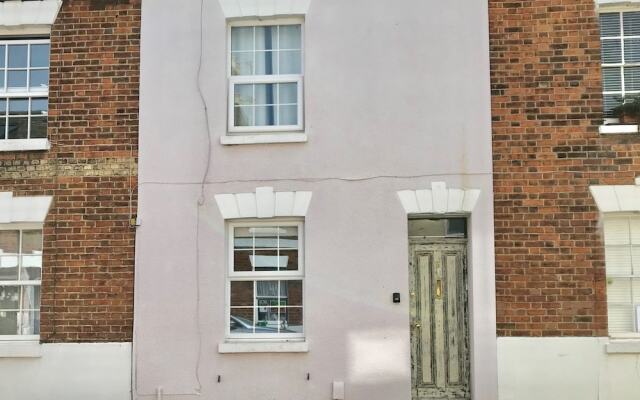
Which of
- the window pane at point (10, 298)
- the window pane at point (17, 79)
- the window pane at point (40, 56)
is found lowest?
the window pane at point (10, 298)

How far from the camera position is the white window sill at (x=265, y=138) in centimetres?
932

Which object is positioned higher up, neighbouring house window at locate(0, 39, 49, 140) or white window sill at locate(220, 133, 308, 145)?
neighbouring house window at locate(0, 39, 49, 140)

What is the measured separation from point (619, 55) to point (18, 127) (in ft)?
27.0

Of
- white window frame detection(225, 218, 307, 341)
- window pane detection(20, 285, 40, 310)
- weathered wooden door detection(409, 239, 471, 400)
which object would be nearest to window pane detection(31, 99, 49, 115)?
window pane detection(20, 285, 40, 310)

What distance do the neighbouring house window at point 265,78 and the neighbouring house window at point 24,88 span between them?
2.69 m

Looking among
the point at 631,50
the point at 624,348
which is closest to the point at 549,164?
the point at 631,50

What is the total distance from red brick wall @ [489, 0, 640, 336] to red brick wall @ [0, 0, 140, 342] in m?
4.89

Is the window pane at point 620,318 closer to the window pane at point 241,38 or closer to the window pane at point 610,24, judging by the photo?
the window pane at point 610,24

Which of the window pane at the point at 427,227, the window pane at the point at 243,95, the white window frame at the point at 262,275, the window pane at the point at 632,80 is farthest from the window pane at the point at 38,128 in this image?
the window pane at the point at 632,80

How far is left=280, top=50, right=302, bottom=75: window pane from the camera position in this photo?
972 cm

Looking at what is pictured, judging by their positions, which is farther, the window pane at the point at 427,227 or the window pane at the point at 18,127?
the window pane at the point at 18,127

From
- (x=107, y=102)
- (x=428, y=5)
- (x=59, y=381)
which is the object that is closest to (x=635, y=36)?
(x=428, y=5)

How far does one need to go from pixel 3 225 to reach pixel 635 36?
8.84 metres

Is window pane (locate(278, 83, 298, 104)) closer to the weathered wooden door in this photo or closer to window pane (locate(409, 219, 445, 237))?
window pane (locate(409, 219, 445, 237))
